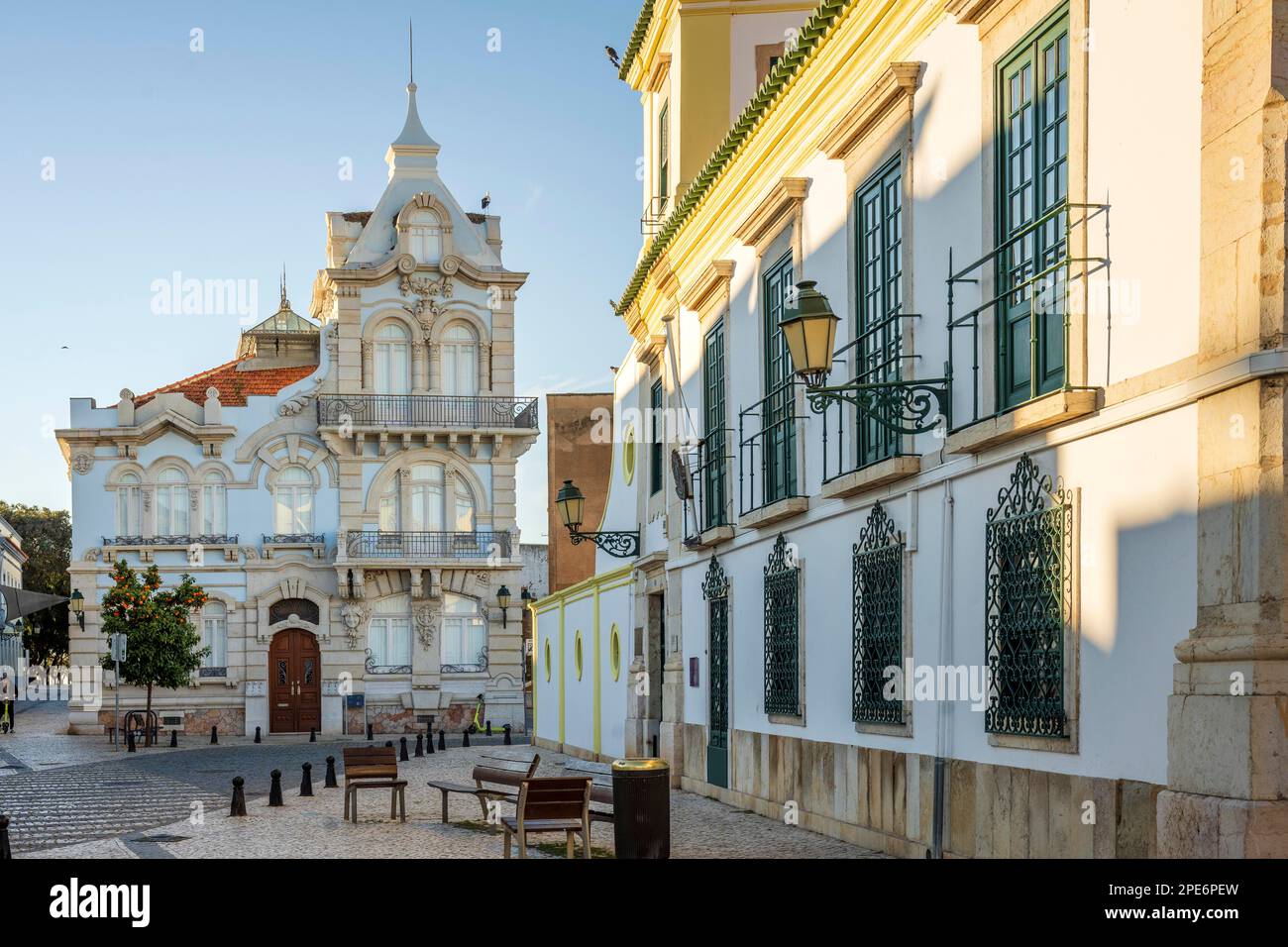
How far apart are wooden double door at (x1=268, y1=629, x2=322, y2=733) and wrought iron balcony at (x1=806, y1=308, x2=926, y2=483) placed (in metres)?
29.0

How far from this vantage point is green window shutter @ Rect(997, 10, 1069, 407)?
30.9ft

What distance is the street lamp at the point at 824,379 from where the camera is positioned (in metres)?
10.9

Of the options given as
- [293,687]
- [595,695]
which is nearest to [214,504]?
[293,687]

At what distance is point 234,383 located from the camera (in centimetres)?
4322

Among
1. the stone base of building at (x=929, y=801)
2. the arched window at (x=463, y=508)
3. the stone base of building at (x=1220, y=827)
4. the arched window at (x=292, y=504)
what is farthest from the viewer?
the arched window at (x=463, y=508)

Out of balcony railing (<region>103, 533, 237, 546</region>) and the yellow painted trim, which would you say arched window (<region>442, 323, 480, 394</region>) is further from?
the yellow painted trim

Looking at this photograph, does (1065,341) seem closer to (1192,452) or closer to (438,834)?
(1192,452)

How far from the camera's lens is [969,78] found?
10797 mm

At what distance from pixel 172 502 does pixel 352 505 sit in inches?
174

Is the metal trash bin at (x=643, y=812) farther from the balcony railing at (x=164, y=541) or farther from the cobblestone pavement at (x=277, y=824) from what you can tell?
the balcony railing at (x=164, y=541)

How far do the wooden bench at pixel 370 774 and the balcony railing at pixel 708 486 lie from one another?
4.30m

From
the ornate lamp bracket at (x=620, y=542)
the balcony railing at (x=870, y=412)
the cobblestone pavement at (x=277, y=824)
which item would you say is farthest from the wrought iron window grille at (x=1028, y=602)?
the ornate lamp bracket at (x=620, y=542)

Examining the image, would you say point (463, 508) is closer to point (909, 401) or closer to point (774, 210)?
point (774, 210)
